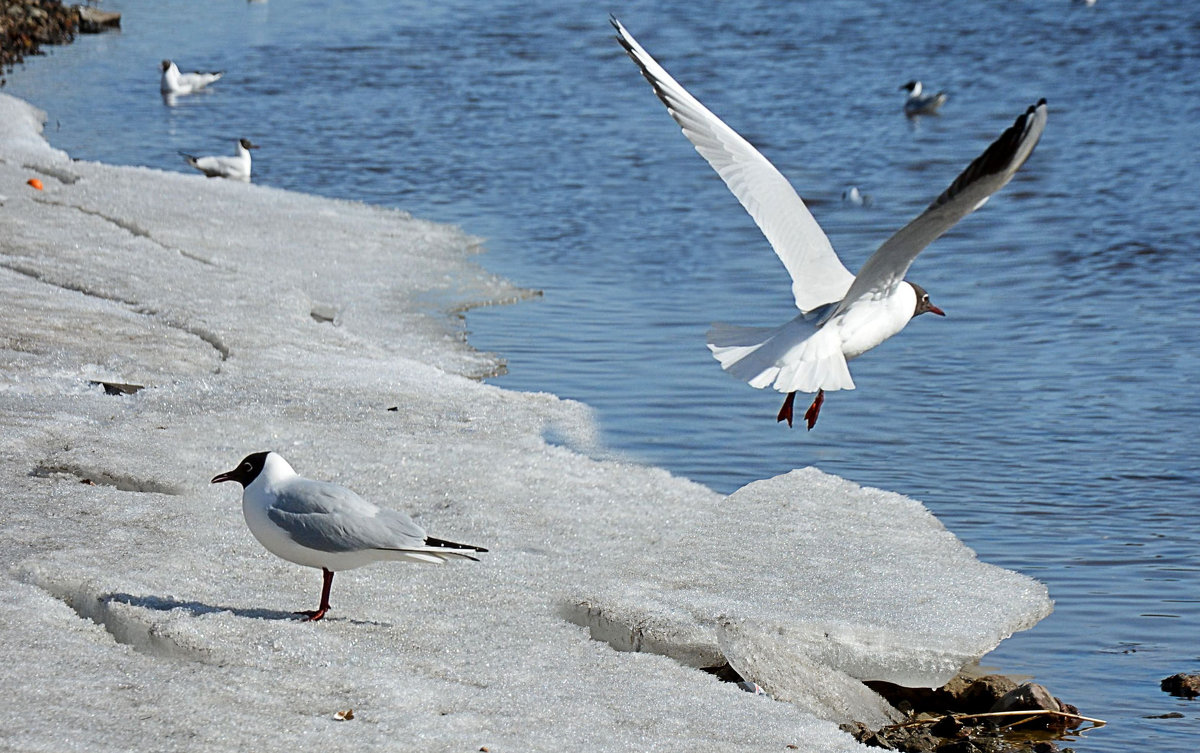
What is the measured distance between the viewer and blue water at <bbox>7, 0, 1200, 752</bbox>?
293 inches

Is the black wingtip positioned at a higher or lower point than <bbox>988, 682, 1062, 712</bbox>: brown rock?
higher

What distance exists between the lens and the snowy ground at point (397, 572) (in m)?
4.48

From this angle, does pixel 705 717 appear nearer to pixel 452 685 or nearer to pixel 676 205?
pixel 452 685

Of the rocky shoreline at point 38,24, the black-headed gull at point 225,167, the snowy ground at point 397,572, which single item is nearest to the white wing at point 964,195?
the snowy ground at point 397,572

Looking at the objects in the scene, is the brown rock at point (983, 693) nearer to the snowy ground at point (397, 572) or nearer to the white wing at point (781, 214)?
the snowy ground at point (397, 572)

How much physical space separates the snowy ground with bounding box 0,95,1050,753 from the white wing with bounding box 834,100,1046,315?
1206 millimetres

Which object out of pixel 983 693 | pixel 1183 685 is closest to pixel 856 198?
pixel 1183 685

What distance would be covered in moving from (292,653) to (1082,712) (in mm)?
2721

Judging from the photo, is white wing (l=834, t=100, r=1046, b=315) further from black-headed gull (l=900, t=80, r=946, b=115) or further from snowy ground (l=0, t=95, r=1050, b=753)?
black-headed gull (l=900, t=80, r=946, b=115)

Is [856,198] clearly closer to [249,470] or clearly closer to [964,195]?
[964,195]

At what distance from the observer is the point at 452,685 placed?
15.3ft

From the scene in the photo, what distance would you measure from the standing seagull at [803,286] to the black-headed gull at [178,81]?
16.1 meters

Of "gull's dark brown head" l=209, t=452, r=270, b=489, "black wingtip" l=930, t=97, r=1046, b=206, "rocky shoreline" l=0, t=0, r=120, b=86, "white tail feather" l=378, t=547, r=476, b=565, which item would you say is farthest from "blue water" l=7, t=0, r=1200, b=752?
"gull's dark brown head" l=209, t=452, r=270, b=489

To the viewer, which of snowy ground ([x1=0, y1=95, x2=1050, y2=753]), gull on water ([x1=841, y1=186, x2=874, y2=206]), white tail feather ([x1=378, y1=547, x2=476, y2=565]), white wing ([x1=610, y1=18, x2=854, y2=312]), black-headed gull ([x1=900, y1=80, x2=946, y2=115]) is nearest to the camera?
snowy ground ([x1=0, y1=95, x2=1050, y2=753])
